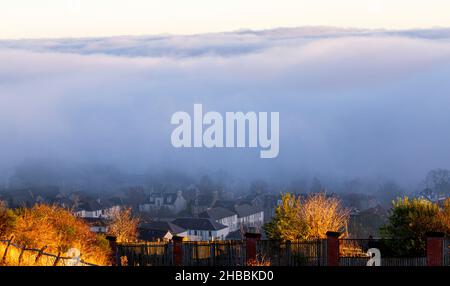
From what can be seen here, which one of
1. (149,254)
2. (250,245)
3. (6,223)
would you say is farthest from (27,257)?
(250,245)

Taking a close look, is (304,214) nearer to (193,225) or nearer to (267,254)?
(267,254)

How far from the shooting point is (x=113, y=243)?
3434 centimetres

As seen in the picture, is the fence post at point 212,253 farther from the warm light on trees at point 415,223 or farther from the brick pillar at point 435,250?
the brick pillar at point 435,250

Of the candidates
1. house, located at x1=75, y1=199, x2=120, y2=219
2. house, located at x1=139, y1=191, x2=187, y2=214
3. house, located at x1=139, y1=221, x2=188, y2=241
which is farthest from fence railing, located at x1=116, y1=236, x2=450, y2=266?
house, located at x1=139, y1=191, x2=187, y2=214

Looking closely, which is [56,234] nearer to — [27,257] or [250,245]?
[27,257]

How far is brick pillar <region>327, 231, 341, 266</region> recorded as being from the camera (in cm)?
3169

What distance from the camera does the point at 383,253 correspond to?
1308 inches

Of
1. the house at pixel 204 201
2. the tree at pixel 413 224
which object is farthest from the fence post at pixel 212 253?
the house at pixel 204 201

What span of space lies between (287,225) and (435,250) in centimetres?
730

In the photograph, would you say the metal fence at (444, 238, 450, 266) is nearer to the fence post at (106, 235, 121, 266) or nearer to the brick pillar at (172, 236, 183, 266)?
the brick pillar at (172, 236, 183, 266)

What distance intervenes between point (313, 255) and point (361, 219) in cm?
3869

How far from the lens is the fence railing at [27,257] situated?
22.5m

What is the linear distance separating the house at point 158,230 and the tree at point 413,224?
1352 inches

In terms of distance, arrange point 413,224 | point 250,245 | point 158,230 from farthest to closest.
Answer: point 158,230
point 413,224
point 250,245
